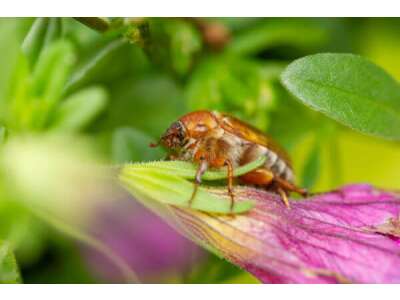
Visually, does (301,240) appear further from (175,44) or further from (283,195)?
(175,44)

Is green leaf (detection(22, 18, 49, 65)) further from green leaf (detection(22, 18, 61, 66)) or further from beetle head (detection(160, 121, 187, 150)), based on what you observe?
beetle head (detection(160, 121, 187, 150))

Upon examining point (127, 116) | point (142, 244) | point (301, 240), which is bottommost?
point (142, 244)

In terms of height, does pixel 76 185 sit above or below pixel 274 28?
below

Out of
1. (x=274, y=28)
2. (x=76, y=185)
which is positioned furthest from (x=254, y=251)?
(x=274, y=28)

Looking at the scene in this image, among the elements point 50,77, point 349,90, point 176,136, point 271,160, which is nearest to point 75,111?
point 50,77

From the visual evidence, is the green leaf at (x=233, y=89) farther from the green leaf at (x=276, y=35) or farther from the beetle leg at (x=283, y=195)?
the beetle leg at (x=283, y=195)
